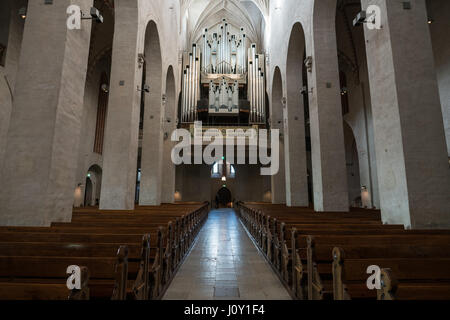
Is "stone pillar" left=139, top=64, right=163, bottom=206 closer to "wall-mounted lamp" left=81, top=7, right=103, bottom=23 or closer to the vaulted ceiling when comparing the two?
"wall-mounted lamp" left=81, top=7, right=103, bottom=23

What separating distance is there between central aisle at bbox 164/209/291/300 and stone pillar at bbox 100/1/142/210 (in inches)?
99.9

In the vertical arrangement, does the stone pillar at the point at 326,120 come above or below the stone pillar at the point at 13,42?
below

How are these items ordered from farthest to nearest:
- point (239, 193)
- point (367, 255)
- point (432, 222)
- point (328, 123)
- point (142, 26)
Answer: point (239, 193), point (142, 26), point (328, 123), point (432, 222), point (367, 255)

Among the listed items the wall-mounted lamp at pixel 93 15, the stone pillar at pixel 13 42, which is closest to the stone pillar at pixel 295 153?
the wall-mounted lamp at pixel 93 15

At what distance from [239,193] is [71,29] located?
1660cm

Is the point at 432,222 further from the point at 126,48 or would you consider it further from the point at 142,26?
the point at 142,26

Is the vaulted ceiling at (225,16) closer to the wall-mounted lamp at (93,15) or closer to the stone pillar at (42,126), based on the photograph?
the wall-mounted lamp at (93,15)

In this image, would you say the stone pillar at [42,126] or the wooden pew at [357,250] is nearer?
the wooden pew at [357,250]

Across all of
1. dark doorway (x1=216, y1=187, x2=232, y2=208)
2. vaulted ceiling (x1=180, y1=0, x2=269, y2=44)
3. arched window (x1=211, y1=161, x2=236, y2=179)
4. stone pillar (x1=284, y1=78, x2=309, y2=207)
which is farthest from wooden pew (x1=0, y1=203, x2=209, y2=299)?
vaulted ceiling (x1=180, y1=0, x2=269, y2=44)

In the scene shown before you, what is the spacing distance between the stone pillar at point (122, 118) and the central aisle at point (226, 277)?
2.54 m

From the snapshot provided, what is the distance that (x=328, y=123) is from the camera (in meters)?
6.67

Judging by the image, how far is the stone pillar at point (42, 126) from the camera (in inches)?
144

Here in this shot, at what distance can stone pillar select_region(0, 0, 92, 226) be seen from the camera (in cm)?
366
